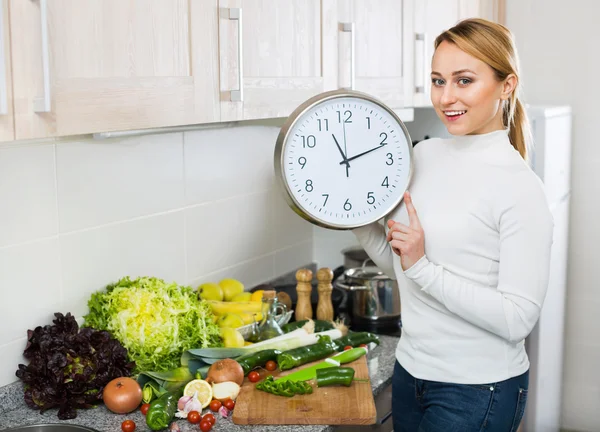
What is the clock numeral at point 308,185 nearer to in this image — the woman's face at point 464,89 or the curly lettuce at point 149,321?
the woman's face at point 464,89

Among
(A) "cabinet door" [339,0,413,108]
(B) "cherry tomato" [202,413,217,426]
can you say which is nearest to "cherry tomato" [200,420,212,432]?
(B) "cherry tomato" [202,413,217,426]

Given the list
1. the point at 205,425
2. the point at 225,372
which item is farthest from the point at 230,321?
the point at 205,425

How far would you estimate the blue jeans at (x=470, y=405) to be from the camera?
166 centimetres

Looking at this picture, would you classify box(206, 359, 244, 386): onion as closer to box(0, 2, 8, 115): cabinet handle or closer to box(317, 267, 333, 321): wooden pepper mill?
box(317, 267, 333, 321): wooden pepper mill

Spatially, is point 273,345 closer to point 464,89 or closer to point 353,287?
point 353,287

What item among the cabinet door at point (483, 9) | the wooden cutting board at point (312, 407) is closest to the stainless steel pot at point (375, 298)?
the wooden cutting board at point (312, 407)

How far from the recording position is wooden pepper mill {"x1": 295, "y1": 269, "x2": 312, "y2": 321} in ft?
8.11

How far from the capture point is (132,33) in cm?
152

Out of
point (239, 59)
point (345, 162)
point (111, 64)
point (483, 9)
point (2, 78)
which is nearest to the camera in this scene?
point (2, 78)

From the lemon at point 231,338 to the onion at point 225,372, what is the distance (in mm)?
168

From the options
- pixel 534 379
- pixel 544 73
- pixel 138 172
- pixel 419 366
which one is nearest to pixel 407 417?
pixel 419 366

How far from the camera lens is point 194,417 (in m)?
1.74

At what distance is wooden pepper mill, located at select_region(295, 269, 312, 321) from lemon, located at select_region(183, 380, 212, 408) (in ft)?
2.23

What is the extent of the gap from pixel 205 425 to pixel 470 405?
1.83 ft
